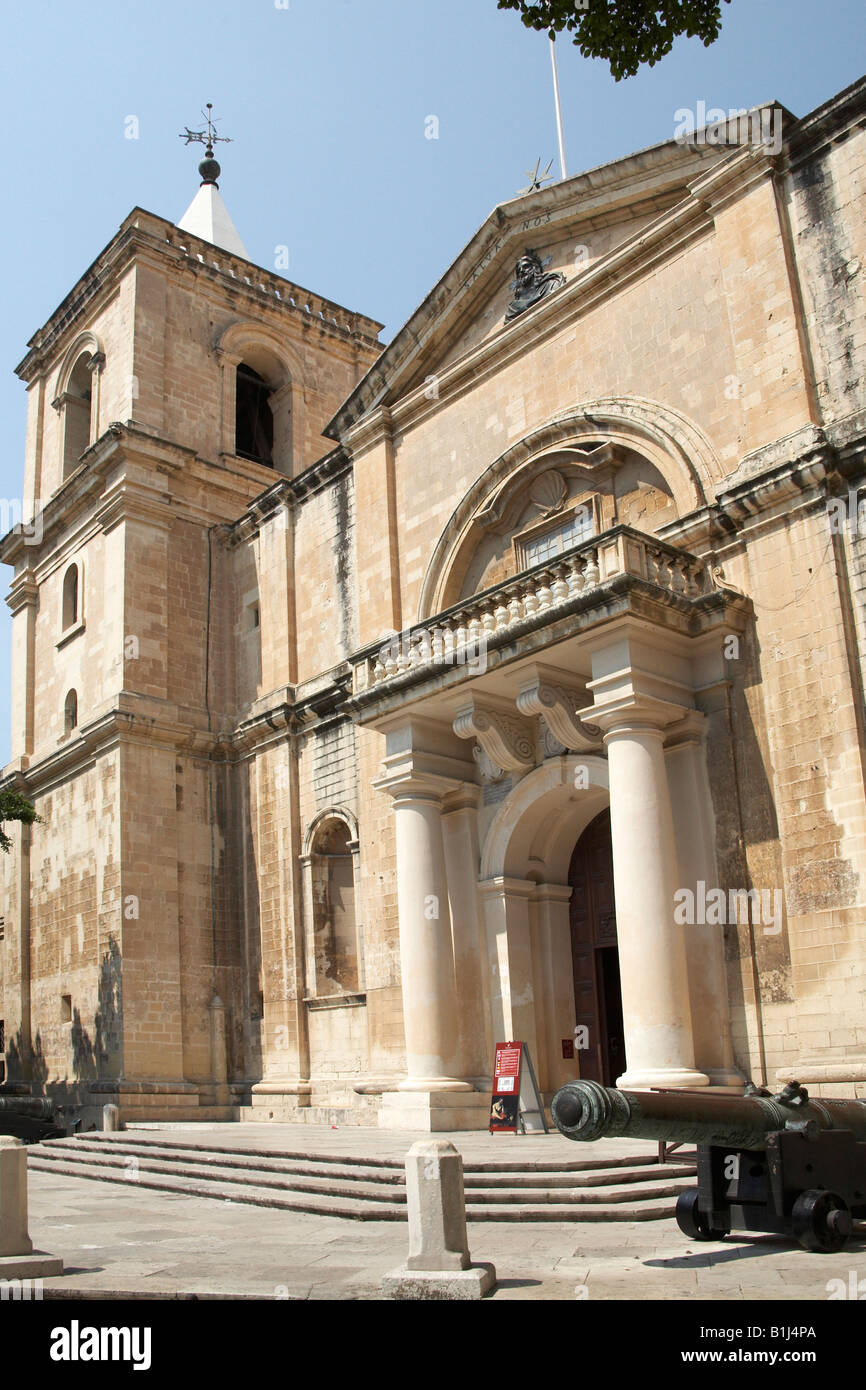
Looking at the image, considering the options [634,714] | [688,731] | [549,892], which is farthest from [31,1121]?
[688,731]

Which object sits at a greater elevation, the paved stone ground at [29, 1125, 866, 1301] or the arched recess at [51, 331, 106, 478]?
the arched recess at [51, 331, 106, 478]

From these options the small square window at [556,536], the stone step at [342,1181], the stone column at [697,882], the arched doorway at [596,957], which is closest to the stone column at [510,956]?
the arched doorway at [596,957]

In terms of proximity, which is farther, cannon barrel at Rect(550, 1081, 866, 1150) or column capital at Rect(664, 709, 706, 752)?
column capital at Rect(664, 709, 706, 752)

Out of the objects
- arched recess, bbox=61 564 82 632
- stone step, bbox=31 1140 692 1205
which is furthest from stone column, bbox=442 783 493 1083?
arched recess, bbox=61 564 82 632

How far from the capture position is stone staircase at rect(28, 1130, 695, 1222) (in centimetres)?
1075

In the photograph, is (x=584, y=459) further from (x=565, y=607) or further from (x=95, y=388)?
(x=95, y=388)

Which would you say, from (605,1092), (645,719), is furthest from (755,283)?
(605,1092)

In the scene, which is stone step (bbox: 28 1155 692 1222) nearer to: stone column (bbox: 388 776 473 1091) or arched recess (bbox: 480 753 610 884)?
stone column (bbox: 388 776 473 1091)

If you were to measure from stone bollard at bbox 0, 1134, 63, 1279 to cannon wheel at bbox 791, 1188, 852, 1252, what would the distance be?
5002 mm

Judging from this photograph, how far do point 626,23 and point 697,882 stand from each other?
373 inches

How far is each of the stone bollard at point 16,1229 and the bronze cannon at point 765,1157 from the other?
151 inches

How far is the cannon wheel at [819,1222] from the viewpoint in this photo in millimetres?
7922

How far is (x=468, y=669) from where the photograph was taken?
16484 millimetres
